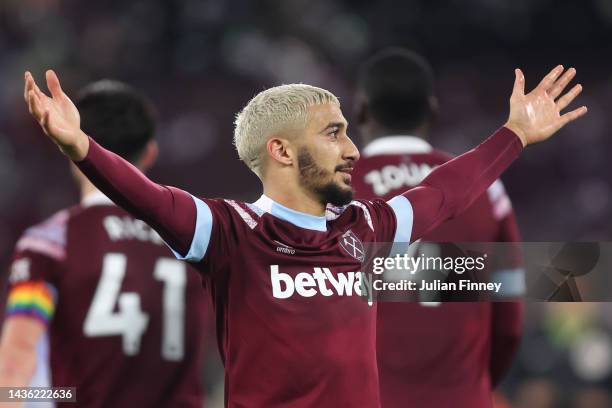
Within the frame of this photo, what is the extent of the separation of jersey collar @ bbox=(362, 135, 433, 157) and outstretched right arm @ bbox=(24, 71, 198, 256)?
1598 mm

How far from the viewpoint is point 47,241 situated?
403cm

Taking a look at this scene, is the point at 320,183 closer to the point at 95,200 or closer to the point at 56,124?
the point at 56,124

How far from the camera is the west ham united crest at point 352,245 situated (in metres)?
3.06

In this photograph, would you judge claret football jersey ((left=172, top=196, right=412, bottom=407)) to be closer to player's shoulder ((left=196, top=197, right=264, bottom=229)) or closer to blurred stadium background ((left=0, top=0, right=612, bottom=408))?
player's shoulder ((left=196, top=197, right=264, bottom=229))

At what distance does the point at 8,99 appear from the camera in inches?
496

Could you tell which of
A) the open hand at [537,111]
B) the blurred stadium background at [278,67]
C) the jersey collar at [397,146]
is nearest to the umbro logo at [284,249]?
the open hand at [537,111]

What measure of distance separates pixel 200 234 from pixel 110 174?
323mm

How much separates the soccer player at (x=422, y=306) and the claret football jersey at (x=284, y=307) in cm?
93

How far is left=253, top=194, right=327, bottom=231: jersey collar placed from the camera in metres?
3.04

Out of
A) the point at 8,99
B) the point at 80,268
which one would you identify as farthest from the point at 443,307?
the point at 8,99

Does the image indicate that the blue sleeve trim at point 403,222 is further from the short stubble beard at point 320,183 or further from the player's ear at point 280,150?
the player's ear at point 280,150

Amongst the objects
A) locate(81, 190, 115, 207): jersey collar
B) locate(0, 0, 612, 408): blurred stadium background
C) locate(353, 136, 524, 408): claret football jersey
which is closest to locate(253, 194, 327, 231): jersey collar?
locate(353, 136, 524, 408): claret football jersey

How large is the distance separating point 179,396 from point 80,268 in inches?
26.8

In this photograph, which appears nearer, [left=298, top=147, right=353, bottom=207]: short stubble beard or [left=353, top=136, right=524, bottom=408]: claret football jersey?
→ [left=298, top=147, right=353, bottom=207]: short stubble beard
